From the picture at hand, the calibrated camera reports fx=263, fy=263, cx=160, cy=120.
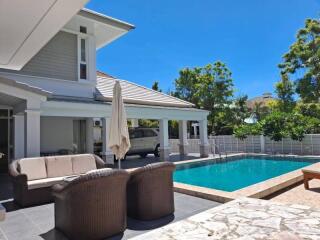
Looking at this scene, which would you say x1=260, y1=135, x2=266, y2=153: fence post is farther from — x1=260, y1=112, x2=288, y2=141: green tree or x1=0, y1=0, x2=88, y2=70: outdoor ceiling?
x1=0, y1=0, x2=88, y2=70: outdoor ceiling

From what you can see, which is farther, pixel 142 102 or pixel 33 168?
pixel 142 102

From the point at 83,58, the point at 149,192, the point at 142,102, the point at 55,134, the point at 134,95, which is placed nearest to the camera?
the point at 149,192

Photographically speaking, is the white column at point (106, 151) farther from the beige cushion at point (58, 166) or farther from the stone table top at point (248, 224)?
the stone table top at point (248, 224)

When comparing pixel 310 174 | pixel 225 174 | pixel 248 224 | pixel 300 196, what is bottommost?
pixel 225 174

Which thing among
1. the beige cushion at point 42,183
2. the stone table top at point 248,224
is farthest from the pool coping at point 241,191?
the beige cushion at point 42,183

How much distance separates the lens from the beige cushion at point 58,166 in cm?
712

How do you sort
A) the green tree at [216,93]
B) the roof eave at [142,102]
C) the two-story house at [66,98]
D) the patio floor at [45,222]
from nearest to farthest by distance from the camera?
the patio floor at [45,222] < the two-story house at [66,98] < the roof eave at [142,102] < the green tree at [216,93]

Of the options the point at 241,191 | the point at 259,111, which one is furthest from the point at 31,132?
the point at 259,111

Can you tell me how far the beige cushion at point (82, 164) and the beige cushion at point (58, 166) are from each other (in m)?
0.14

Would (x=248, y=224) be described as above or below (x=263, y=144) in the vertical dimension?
below

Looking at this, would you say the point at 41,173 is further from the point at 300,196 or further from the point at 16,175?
the point at 300,196

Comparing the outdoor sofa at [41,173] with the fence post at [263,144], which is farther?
the fence post at [263,144]

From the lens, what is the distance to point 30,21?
13.9 feet

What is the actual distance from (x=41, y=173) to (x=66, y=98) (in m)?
5.69
